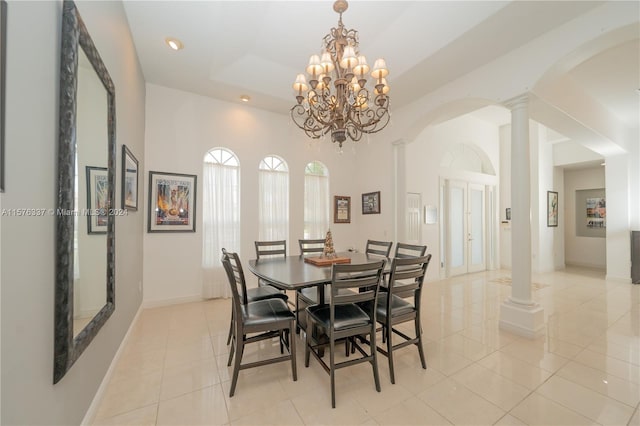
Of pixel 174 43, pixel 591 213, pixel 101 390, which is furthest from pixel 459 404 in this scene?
pixel 591 213

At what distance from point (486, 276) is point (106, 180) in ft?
21.9

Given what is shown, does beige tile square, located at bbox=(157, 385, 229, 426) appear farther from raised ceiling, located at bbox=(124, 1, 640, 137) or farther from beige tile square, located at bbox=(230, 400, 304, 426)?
raised ceiling, located at bbox=(124, 1, 640, 137)

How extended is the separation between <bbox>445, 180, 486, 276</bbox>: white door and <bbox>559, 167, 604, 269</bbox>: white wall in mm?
2609

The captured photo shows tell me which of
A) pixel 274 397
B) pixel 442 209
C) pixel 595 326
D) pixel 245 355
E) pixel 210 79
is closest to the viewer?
pixel 274 397

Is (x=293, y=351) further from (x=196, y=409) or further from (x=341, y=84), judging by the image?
(x=341, y=84)

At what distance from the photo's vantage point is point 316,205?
16.8 ft

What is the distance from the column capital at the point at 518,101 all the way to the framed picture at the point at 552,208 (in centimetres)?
479

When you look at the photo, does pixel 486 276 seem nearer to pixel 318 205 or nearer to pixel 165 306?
pixel 318 205

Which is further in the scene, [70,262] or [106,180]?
[106,180]

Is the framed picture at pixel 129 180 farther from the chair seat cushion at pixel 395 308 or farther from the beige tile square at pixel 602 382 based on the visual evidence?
the beige tile square at pixel 602 382

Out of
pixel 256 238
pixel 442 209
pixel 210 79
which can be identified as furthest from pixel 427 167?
pixel 210 79

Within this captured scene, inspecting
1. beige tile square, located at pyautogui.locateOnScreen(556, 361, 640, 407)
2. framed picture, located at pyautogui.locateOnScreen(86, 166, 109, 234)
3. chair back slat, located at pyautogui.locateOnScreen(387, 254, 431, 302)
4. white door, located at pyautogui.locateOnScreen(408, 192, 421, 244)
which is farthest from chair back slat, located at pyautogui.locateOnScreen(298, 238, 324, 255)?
beige tile square, located at pyautogui.locateOnScreen(556, 361, 640, 407)

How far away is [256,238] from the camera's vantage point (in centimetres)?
444

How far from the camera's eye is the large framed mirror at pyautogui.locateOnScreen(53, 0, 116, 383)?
125cm
